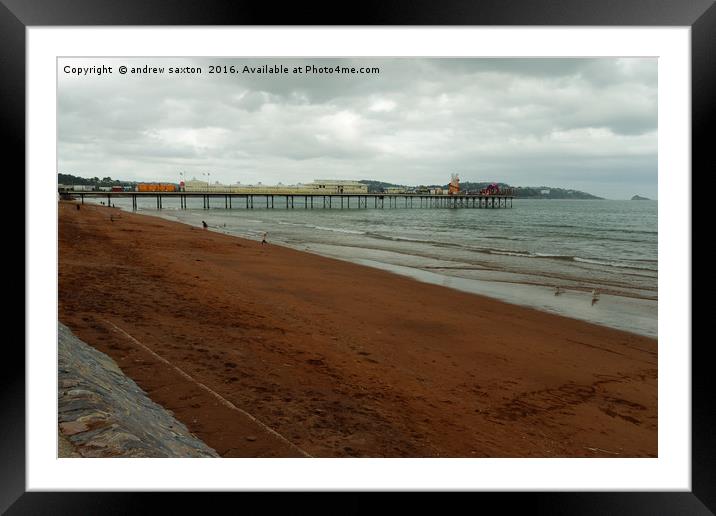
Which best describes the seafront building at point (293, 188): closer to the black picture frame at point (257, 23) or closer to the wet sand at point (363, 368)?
the wet sand at point (363, 368)

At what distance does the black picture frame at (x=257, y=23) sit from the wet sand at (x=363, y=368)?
0.71 m

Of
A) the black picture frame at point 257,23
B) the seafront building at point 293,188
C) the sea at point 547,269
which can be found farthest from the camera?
the seafront building at point 293,188

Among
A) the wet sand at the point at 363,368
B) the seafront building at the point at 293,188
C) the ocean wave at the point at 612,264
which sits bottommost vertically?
the wet sand at the point at 363,368

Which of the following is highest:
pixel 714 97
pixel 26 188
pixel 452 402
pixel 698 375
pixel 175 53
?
pixel 175 53

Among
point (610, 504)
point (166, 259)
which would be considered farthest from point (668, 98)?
point (166, 259)

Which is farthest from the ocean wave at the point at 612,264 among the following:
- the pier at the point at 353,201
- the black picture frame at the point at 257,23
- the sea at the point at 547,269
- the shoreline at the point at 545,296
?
the pier at the point at 353,201

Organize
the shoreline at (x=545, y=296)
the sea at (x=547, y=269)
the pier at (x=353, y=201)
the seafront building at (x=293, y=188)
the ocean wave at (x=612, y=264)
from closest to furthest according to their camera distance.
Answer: the shoreline at (x=545, y=296), the sea at (x=547, y=269), the ocean wave at (x=612, y=264), the seafront building at (x=293, y=188), the pier at (x=353, y=201)

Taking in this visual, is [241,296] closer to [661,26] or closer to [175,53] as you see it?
[175,53]

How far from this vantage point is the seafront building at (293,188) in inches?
2352

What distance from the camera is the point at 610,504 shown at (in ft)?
7.02

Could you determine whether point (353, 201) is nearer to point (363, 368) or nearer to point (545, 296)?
point (545, 296)

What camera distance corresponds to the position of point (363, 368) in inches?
164

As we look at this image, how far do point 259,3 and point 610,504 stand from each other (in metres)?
2.86

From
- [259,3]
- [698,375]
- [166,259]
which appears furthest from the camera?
[166,259]
